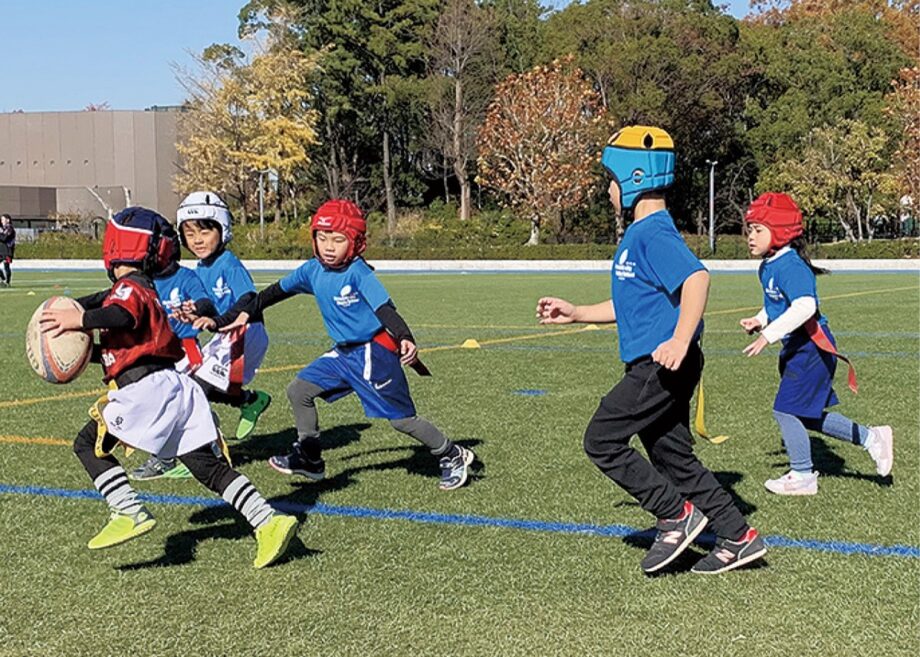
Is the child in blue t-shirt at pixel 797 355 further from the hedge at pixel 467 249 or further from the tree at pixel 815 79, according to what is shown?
the tree at pixel 815 79

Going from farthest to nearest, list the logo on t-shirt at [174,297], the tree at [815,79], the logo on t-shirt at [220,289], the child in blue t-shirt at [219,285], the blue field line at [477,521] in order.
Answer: the tree at [815,79] → the logo on t-shirt at [220,289] → the child in blue t-shirt at [219,285] → the logo on t-shirt at [174,297] → the blue field line at [477,521]

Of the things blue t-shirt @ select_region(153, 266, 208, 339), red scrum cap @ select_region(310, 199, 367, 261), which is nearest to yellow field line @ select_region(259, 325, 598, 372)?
blue t-shirt @ select_region(153, 266, 208, 339)

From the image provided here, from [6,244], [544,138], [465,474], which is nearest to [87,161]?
[544,138]

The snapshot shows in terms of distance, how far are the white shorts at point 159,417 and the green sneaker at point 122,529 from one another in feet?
1.01

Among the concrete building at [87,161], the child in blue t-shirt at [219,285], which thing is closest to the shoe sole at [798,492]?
the child in blue t-shirt at [219,285]

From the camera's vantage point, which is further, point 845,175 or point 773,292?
point 845,175

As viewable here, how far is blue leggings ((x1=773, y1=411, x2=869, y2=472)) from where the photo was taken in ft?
19.0

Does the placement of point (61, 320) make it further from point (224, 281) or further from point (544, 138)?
point (544, 138)

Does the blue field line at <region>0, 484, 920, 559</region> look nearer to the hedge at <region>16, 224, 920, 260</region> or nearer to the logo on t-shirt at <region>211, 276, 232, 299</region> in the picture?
the logo on t-shirt at <region>211, 276, 232, 299</region>

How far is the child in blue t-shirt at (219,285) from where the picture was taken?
6578mm

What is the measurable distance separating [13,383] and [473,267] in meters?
36.3

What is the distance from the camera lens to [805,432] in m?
5.86

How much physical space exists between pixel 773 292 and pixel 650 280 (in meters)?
1.89

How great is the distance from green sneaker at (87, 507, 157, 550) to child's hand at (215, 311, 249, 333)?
1262 millimetres
